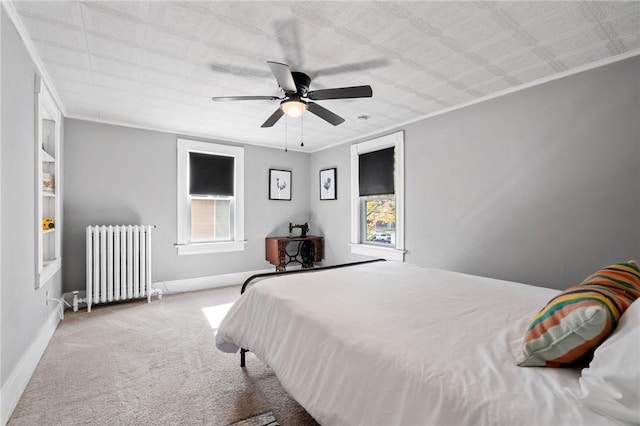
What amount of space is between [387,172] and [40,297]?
13.5 ft

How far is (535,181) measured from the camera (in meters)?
2.83

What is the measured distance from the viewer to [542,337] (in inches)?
40.8

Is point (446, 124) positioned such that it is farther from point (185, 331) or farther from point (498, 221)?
point (185, 331)

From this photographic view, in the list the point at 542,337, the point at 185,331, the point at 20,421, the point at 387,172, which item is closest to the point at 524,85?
the point at 387,172

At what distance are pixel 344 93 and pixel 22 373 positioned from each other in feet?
9.96

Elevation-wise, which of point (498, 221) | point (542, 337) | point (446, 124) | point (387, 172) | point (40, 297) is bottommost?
point (40, 297)

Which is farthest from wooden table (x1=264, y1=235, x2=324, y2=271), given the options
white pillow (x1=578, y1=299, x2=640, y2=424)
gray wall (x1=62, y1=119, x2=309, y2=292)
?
white pillow (x1=578, y1=299, x2=640, y2=424)

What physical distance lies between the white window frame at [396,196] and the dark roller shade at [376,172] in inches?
2.9

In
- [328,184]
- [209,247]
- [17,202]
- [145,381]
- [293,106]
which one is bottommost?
[145,381]

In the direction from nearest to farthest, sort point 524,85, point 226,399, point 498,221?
point 226,399 → point 524,85 → point 498,221

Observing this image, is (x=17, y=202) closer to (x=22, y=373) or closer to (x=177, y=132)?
(x=22, y=373)

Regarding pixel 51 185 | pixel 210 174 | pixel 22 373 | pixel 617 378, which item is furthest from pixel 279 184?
pixel 617 378

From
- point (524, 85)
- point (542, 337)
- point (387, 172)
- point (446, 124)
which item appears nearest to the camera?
point (542, 337)

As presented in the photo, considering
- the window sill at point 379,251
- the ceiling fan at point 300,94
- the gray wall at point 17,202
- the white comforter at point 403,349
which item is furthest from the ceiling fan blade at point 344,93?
the window sill at point 379,251
